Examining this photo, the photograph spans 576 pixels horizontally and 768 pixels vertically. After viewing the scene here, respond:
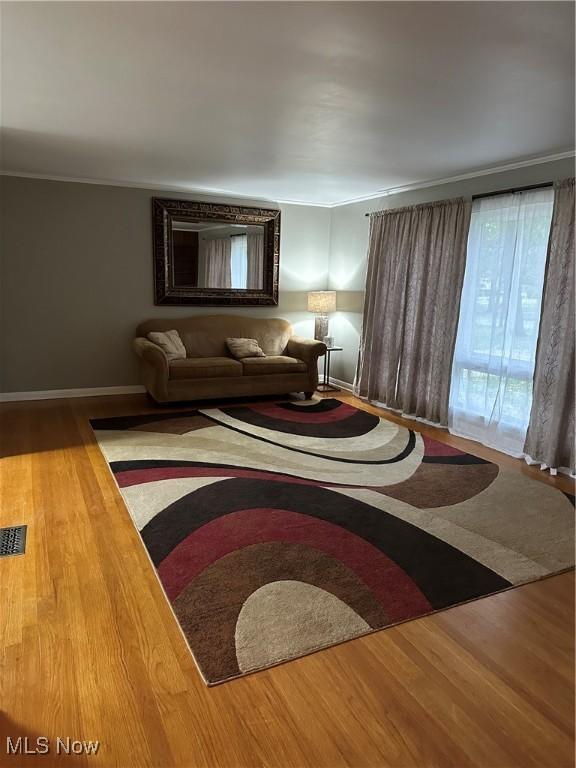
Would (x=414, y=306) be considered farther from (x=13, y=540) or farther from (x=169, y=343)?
(x=13, y=540)

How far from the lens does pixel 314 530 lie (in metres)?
2.94

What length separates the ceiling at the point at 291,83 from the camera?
2.06 meters

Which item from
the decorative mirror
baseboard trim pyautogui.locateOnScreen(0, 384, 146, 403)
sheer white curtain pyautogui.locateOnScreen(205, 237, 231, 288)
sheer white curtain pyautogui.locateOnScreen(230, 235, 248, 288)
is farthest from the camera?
sheer white curtain pyautogui.locateOnScreen(230, 235, 248, 288)

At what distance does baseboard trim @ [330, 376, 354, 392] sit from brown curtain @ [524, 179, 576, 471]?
9.53 feet

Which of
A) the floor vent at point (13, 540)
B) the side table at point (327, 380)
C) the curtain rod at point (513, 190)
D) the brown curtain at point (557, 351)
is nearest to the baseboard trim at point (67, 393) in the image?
the side table at point (327, 380)

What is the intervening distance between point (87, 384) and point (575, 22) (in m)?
5.45

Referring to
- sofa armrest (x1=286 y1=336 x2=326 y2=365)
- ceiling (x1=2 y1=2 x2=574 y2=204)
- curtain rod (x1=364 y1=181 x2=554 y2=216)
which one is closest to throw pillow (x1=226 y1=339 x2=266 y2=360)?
sofa armrest (x1=286 y1=336 x2=326 y2=365)

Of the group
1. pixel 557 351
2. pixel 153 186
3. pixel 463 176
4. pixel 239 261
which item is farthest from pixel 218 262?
pixel 557 351

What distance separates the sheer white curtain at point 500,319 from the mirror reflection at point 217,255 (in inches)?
114

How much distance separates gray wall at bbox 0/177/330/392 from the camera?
18.0ft

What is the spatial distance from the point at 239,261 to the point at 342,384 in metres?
2.10

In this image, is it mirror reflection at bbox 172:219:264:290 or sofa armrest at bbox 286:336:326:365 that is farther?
mirror reflection at bbox 172:219:264:290

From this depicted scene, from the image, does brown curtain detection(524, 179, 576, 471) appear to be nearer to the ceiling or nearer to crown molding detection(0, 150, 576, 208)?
crown molding detection(0, 150, 576, 208)

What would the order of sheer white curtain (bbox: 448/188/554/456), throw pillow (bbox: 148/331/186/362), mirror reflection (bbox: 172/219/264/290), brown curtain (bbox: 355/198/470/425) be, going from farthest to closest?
mirror reflection (bbox: 172/219/264/290), throw pillow (bbox: 148/331/186/362), brown curtain (bbox: 355/198/470/425), sheer white curtain (bbox: 448/188/554/456)
